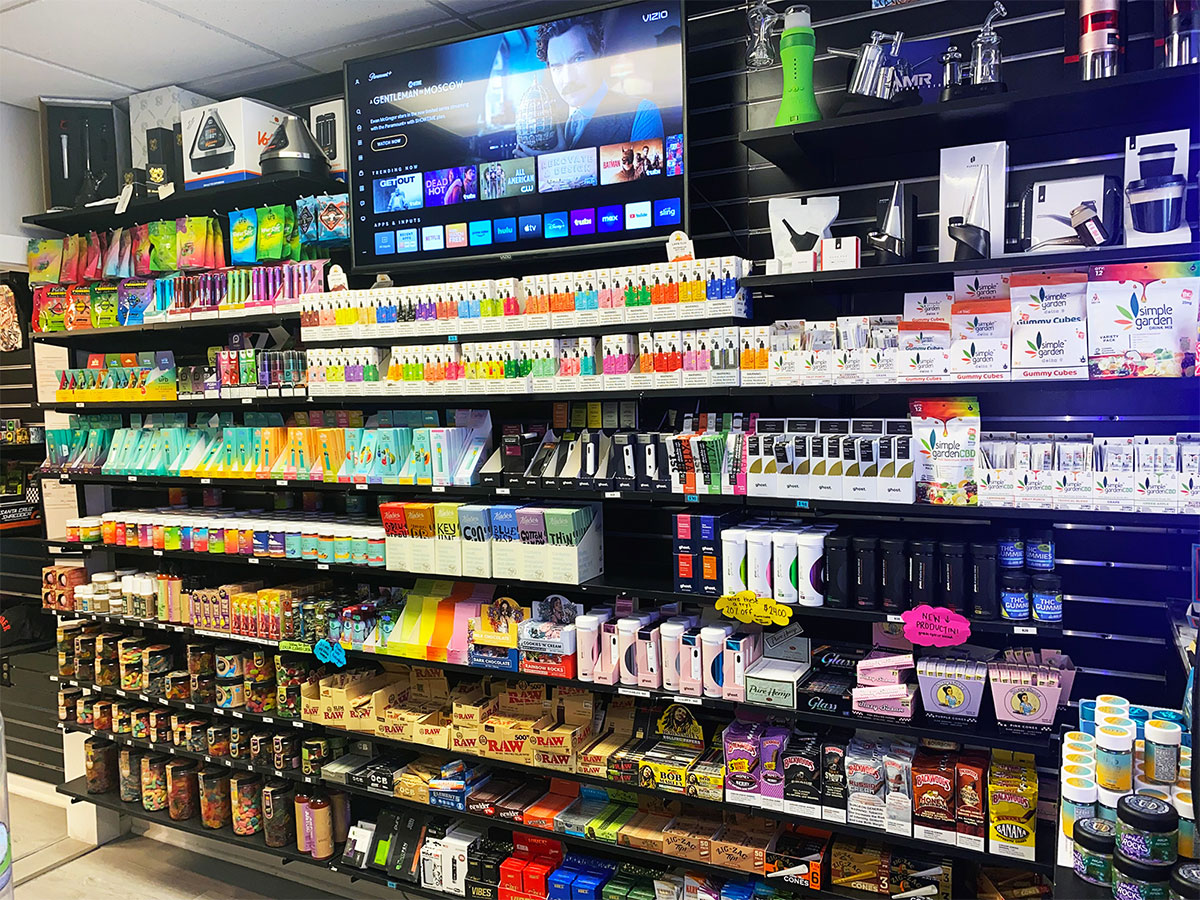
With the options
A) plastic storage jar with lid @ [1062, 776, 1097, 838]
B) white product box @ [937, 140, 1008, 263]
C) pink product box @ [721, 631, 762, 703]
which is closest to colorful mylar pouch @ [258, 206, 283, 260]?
pink product box @ [721, 631, 762, 703]

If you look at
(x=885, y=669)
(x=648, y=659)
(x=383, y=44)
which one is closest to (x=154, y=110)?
(x=383, y=44)

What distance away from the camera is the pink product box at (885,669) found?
2.86 metres

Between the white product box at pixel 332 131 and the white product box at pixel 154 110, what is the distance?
2.62 ft

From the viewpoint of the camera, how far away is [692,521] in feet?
10.2

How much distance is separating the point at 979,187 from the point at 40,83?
4.47m

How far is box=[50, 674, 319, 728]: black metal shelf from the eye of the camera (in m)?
4.11

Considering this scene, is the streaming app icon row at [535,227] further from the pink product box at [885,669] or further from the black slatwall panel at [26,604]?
the black slatwall panel at [26,604]

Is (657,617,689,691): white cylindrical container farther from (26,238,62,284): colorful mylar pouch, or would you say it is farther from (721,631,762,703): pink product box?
(26,238,62,284): colorful mylar pouch

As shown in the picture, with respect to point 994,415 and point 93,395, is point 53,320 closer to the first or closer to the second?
point 93,395

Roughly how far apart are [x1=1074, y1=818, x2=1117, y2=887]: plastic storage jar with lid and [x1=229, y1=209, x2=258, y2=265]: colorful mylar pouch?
399 centimetres

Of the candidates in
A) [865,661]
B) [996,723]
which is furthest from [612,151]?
[996,723]

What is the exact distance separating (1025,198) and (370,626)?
10.0 feet

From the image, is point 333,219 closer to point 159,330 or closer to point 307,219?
point 307,219

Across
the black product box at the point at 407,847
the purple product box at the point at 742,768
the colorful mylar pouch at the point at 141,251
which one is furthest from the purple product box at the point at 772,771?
the colorful mylar pouch at the point at 141,251
